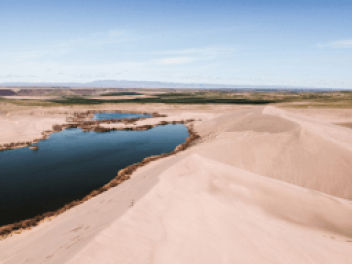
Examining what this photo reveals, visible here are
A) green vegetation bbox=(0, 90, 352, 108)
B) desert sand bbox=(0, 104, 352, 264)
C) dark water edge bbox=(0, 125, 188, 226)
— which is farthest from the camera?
green vegetation bbox=(0, 90, 352, 108)

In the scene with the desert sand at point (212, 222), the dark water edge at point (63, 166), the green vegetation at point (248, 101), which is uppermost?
the green vegetation at point (248, 101)

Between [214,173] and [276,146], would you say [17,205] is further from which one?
[276,146]

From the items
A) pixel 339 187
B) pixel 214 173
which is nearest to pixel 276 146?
pixel 339 187

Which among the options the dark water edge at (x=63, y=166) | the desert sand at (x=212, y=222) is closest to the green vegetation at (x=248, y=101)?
the dark water edge at (x=63, y=166)

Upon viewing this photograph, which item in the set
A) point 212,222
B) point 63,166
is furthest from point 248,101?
point 212,222

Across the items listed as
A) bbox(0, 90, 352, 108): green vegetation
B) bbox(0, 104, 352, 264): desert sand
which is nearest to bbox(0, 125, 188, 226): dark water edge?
bbox(0, 104, 352, 264): desert sand

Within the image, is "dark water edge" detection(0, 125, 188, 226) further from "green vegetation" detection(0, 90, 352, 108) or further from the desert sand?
A: "green vegetation" detection(0, 90, 352, 108)

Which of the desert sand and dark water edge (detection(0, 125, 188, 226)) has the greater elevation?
the desert sand

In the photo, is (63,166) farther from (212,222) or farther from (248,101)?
(248,101)

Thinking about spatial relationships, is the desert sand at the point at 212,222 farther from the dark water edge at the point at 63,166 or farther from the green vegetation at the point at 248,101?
the green vegetation at the point at 248,101
